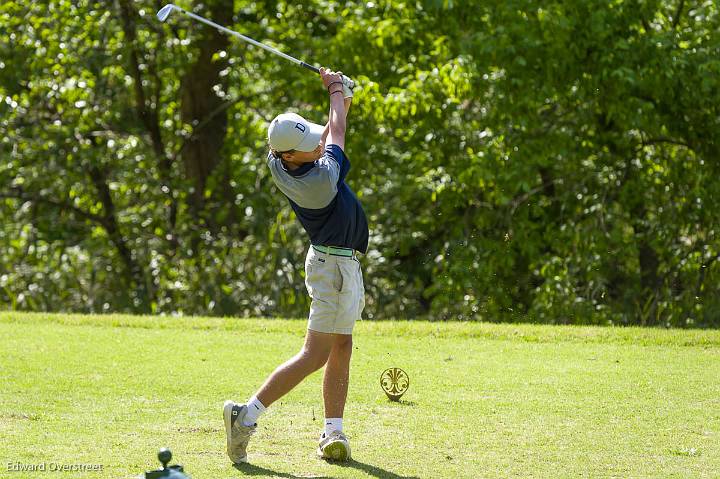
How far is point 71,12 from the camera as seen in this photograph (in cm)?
1534

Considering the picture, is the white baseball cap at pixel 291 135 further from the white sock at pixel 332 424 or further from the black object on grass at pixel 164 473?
the black object on grass at pixel 164 473

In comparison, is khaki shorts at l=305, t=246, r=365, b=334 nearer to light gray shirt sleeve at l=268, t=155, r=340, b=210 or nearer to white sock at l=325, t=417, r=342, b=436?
light gray shirt sleeve at l=268, t=155, r=340, b=210

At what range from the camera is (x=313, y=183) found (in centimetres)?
508

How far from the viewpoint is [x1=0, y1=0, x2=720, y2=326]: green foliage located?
12.3 meters

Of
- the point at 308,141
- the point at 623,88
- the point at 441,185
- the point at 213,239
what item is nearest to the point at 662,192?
the point at 623,88

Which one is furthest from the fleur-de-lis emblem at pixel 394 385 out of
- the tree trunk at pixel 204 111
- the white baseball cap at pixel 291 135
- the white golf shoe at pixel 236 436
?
the tree trunk at pixel 204 111

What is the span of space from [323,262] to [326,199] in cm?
31

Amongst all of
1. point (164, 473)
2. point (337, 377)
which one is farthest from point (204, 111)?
point (164, 473)

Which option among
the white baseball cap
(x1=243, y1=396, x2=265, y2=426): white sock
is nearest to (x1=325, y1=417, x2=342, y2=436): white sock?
(x1=243, y1=396, x2=265, y2=426): white sock

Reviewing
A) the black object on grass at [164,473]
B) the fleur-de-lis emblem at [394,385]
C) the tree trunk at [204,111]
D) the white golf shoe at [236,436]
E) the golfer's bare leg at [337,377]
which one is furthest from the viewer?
the tree trunk at [204,111]

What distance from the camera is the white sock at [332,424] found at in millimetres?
5191

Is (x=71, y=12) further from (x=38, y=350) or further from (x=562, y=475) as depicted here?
(x=562, y=475)

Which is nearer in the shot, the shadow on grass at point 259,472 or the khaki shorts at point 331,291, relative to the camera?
the shadow on grass at point 259,472

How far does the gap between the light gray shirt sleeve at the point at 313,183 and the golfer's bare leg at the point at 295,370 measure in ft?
2.01
